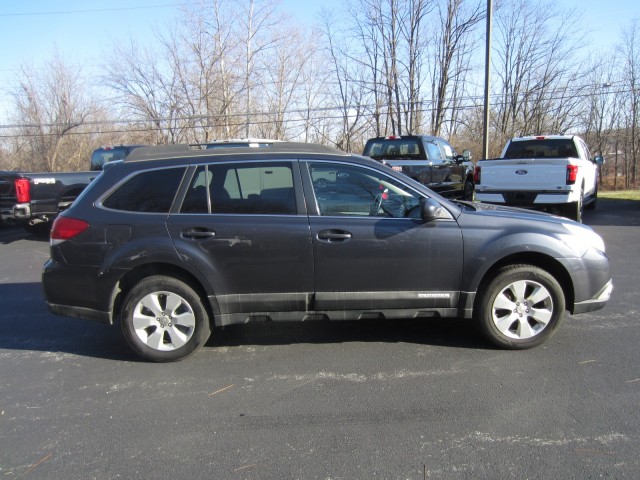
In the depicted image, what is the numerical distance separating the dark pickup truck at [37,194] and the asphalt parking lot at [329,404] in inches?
204

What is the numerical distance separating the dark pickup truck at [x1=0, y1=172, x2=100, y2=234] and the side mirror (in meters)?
8.01

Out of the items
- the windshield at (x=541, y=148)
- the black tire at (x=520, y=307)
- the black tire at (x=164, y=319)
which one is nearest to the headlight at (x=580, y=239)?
the black tire at (x=520, y=307)

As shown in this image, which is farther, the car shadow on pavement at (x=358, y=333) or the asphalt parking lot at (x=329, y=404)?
the car shadow on pavement at (x=358, y=333)

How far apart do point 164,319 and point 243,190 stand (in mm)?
1285

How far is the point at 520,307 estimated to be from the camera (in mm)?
3908

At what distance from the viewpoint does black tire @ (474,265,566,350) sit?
3.88 metres

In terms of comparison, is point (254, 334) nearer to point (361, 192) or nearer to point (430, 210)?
point (361, 192)

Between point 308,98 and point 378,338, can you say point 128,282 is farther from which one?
point 308,98

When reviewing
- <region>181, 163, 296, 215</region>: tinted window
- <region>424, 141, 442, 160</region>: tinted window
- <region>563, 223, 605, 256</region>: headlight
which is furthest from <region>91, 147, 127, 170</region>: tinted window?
<region>563, 223, 605, 256</region>: headlight

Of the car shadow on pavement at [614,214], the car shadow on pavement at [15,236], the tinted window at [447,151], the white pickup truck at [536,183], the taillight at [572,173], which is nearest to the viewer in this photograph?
the taillight at [572,173]

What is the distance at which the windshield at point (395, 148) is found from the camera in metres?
11.0

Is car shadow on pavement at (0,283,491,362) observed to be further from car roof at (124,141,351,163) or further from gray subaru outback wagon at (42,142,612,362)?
car roof at (124,141,351,163)

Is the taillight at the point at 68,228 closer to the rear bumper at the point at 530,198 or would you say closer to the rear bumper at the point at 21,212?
the rear bumper at the point at 21,212

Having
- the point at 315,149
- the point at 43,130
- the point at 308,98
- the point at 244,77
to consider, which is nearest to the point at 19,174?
Result: the point at 315,149
